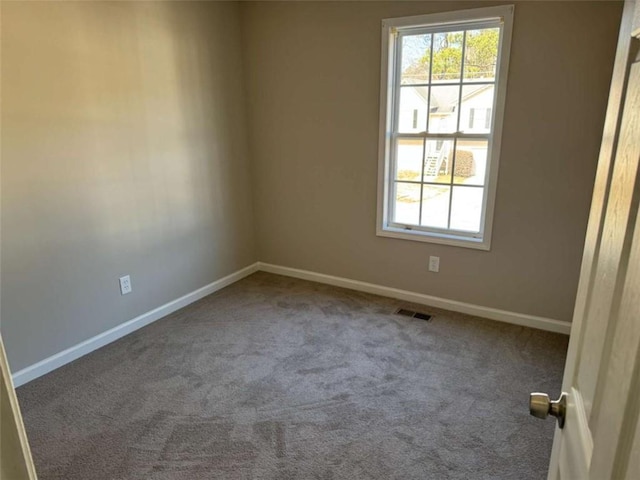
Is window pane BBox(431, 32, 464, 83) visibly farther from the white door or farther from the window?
the white door

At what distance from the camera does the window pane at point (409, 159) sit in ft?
10.2

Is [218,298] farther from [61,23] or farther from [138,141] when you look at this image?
[61,23]

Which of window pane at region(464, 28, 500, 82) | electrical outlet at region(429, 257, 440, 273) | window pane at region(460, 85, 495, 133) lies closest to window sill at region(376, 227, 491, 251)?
electrical outlet at region(429, 257, 440, 273)

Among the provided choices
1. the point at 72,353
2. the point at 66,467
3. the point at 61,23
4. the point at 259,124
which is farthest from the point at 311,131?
the point at 66,467

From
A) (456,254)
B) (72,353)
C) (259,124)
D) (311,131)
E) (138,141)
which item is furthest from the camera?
(259,124)

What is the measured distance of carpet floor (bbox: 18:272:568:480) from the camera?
5.94 feet

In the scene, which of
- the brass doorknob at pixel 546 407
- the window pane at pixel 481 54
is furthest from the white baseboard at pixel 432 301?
the brass doorknob at pixel 546 407

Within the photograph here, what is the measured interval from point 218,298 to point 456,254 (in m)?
1.93

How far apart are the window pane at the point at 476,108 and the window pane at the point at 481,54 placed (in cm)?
7

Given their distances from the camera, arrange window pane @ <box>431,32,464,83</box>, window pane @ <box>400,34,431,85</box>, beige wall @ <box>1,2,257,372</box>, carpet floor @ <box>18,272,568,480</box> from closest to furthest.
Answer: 1. carpet floor @ <box>18,272,568,480</box>
2. beige wall @ <box>1,2,257,372</box>
3. window pane @ <box>431,32,464,83</box>
4. window pane @ <box>400,34,431,85</box>

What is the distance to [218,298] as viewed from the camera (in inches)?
137

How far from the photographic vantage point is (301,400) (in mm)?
2205

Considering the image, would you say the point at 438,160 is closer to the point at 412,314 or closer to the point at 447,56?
the point at 447,56

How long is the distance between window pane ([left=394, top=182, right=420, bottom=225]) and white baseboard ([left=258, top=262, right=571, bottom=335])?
59 centimetres
